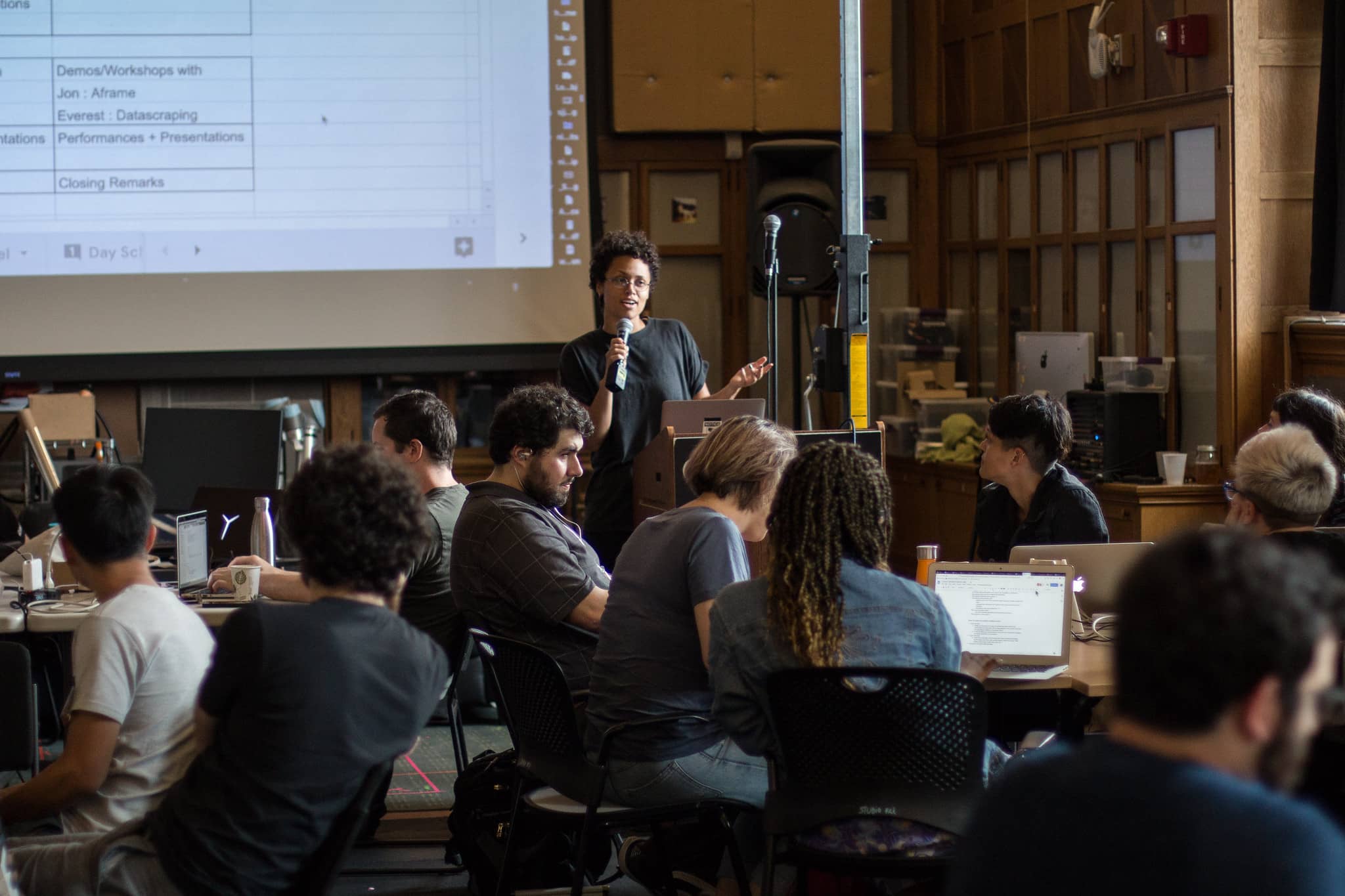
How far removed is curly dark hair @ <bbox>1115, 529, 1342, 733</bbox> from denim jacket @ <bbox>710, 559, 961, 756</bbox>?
1211mm

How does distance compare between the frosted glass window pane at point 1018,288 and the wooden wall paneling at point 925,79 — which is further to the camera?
the wooden wall paneling at point 925,79

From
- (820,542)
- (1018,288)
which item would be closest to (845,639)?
(820,542)

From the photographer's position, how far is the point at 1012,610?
294 cm

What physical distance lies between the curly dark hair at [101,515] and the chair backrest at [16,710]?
1.25 feet

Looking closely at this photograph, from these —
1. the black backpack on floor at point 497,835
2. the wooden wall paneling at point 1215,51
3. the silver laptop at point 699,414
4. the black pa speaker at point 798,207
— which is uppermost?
the wooden wall paneling at point 1215,51

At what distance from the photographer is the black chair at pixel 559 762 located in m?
2.69

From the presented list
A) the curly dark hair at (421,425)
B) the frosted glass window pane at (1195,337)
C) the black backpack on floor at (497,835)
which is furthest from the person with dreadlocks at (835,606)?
the frosted glass window pane at (1195,337)

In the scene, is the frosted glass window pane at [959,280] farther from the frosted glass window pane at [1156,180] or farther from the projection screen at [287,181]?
the projection screen at [287,181]

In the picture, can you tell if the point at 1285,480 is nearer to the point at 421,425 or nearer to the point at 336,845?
the point at 421,425

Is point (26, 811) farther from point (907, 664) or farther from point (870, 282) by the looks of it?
point (870, 282)

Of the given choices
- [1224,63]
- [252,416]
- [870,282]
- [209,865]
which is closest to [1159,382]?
[1224,63]

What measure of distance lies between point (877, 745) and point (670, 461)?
1.55 metres

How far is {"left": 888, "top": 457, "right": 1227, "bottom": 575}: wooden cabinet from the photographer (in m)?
5.43

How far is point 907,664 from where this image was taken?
2400 millimetres
